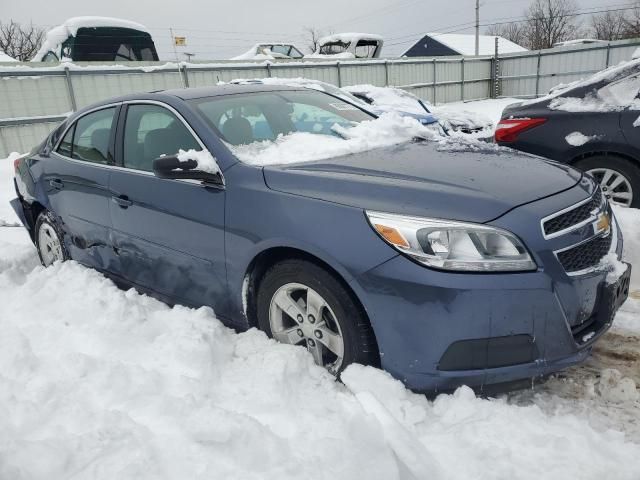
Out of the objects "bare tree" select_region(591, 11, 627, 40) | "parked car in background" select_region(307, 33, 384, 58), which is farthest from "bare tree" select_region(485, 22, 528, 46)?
"parked car in background" select_region(307, 33, 384, 58)

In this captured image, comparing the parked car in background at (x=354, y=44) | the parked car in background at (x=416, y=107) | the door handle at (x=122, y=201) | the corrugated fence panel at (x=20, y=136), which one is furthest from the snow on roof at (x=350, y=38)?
the door handle at (x=122, y=201)

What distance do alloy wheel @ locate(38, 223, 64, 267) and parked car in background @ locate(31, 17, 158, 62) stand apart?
33.9ft

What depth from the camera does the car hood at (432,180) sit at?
7.19 ft

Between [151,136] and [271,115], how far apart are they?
78 cm

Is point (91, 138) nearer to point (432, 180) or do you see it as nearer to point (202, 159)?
point (202, 159)

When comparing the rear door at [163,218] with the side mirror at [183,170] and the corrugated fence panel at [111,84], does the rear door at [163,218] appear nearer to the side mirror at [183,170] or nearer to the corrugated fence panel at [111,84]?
the side mirror at [183,170]

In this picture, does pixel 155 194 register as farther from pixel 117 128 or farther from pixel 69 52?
pixel 69 52

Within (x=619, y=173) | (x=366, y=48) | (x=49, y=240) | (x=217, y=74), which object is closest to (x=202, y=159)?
(x=49, y=240)

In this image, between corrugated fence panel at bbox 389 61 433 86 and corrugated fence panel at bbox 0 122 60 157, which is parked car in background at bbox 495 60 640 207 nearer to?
corrugated fence panel at bbox 0 122 60 157

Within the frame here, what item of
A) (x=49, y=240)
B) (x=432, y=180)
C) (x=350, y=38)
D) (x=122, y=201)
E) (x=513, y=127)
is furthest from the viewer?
(x=350, y=38)

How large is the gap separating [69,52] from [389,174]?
44.5 feet

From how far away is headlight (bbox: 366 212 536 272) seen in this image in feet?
6.83

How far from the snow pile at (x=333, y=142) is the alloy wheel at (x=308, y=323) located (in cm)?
72

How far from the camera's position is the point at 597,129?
4410 millimetres
